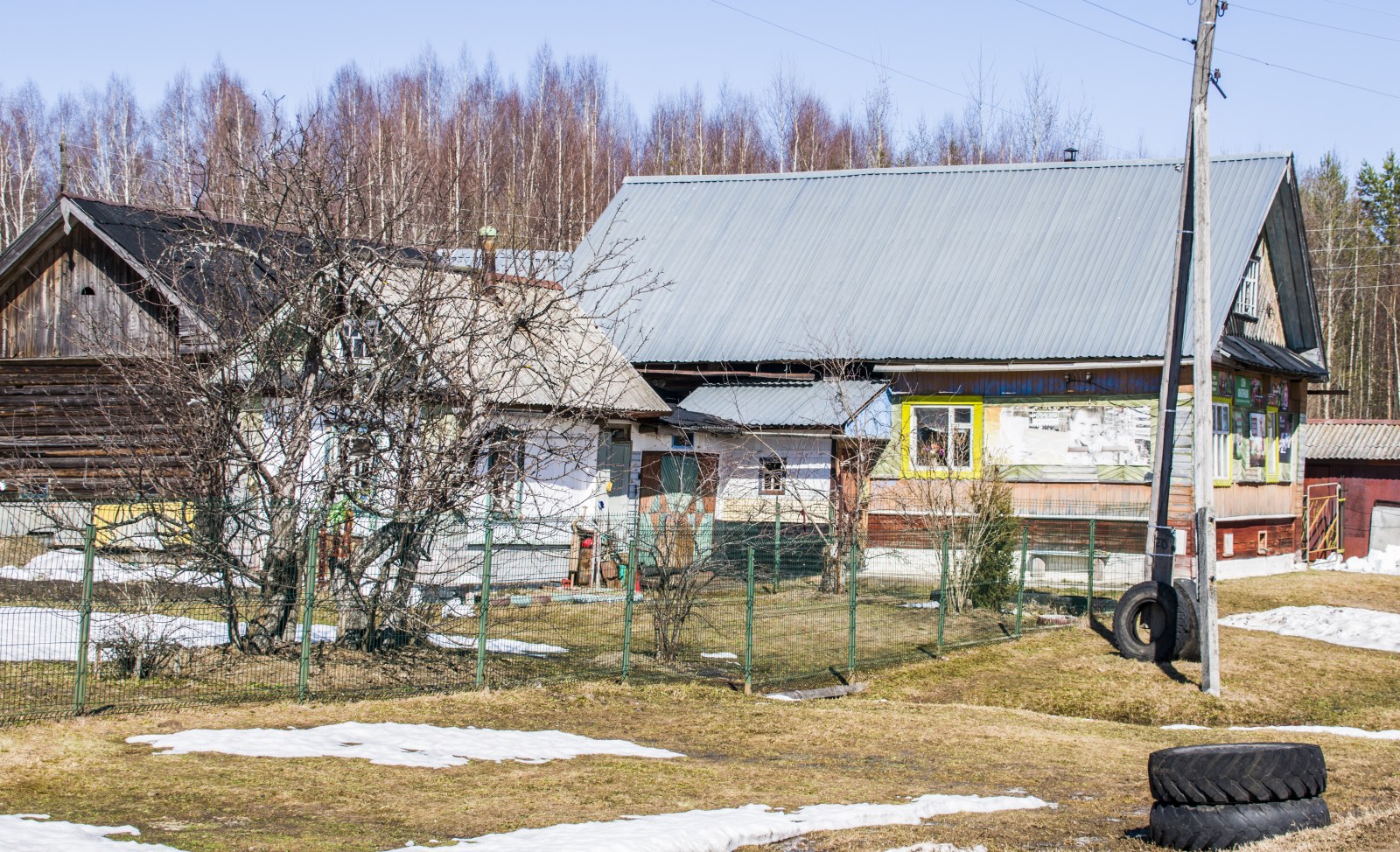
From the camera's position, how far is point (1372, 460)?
34.3 m

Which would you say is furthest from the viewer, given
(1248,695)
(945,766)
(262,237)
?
(1248,695)

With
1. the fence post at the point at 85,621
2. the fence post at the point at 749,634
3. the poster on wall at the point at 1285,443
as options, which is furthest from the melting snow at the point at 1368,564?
the fence post at the point at 85,621

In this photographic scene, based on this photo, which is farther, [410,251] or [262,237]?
[410,251]

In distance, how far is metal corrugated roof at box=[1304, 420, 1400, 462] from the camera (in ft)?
113

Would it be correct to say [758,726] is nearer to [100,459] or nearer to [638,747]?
[638,747]

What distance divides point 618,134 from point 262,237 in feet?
180

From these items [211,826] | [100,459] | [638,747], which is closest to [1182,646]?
[638,747]

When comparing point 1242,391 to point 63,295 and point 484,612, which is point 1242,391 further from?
point 63,295

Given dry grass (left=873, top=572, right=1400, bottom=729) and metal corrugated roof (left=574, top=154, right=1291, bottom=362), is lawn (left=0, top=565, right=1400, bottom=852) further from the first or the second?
metal corrugated roof (left=574, top=154, right=1291, bottom=362)

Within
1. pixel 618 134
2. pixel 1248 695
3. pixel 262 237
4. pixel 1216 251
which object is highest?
pixel 618 134

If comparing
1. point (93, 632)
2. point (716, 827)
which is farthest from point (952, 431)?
point (716, 827)

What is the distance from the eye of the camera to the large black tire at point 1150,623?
1825cm

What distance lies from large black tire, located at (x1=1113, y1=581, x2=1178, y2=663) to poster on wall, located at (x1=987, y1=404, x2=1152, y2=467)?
709 cm

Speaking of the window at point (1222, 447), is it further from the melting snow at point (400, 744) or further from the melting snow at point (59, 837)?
the melting snow at point (59, 837)
